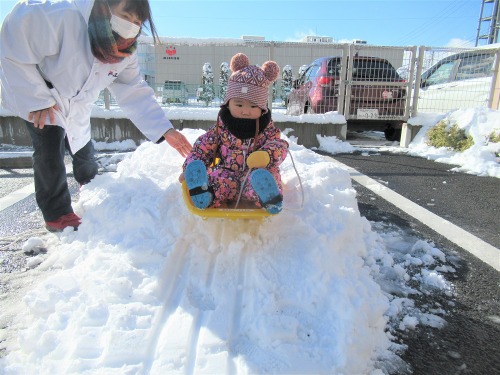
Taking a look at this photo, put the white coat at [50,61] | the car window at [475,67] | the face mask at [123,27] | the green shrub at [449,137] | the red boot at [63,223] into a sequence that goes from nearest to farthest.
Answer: the white coat at [50,61], the face mask at [123,27], the red boot at [63,223], the green shrub at [449,137], the car window at [475,67]

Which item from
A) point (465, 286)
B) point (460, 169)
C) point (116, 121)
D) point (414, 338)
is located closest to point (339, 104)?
point (460, 169)

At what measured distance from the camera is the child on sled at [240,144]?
6.97ft

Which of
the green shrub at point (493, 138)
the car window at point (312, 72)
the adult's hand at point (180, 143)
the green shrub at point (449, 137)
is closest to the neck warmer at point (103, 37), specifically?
the adult's hand at point (180, 143)

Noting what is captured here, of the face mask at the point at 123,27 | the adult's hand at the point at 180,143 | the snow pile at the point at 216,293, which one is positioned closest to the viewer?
the snow pile at the point at 216,293

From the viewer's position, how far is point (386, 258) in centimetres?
225

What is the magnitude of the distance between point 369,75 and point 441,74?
1.89 m

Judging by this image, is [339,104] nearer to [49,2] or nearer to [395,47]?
[395,47]

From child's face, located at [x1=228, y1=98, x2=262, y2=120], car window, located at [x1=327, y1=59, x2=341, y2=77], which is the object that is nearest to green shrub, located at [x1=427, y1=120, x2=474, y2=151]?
car window, located at [x1=327, y1=59, x2=341, y2=77]

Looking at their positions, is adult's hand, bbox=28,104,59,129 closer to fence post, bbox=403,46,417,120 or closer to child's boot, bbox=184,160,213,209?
child's boot, bbox=184,160,213,209

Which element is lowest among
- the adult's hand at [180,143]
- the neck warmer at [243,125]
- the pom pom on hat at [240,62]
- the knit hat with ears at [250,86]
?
the adult's hand at [180,143]

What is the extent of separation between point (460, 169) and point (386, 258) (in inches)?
135

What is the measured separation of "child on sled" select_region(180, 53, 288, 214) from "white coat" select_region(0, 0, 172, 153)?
858 mm

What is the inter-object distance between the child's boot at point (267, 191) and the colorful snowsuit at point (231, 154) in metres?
0.22

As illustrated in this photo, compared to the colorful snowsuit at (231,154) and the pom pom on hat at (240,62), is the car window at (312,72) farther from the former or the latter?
the colorful snowsuit at (231,154)
